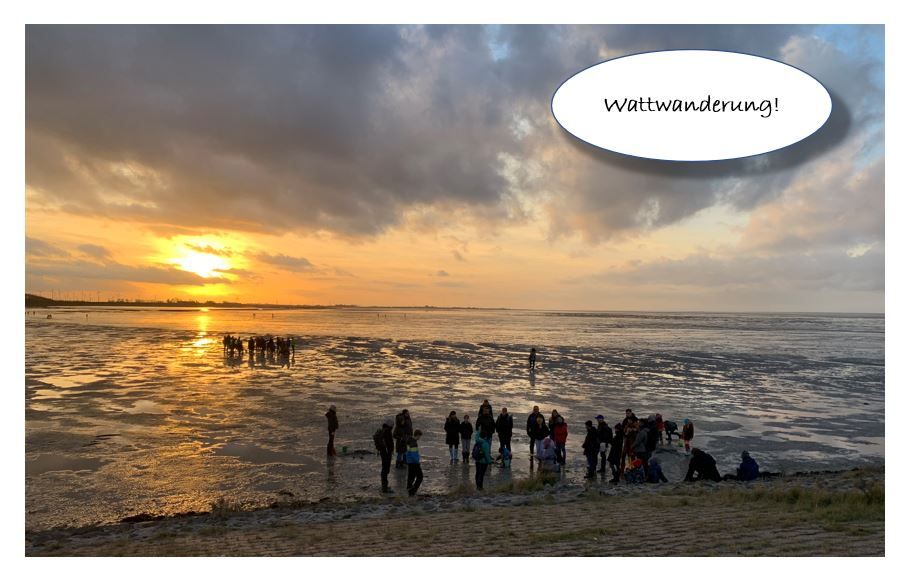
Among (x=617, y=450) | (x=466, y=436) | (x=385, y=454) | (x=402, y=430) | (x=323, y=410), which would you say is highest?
(x=402, y=430)

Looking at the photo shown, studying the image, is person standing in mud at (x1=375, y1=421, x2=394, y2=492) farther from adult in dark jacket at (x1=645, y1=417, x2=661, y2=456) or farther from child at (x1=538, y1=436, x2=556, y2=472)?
adult in dark jacket at (x1=645, y1=417, x2=661, y2=456)

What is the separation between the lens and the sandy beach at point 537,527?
6285mm

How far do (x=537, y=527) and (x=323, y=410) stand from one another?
491 inches

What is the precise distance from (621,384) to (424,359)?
1452cm

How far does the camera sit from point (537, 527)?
23.6 ft

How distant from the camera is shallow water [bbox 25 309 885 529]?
10.7 meters

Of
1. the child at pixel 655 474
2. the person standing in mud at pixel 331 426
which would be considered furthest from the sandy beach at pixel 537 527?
the person standing in mud at pixel 331 426

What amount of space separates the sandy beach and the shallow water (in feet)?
4.42

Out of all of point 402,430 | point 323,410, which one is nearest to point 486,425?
point 402,430

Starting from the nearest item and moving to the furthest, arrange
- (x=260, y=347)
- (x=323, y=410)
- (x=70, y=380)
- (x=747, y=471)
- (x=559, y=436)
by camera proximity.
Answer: (x=747, y=471) → (x=559, y=436) → (x=323, y=410) → (x=70, y=380) → (x=260, y=347)

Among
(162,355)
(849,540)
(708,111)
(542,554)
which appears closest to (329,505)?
(542,554)

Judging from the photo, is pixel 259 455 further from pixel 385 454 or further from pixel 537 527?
pixel 537 527

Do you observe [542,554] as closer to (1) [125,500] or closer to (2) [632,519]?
(2) [632,519]

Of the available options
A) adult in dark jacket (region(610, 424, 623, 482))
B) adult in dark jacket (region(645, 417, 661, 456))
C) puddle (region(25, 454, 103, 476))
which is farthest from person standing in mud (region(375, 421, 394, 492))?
puddle (region(25, 454, 103, 476))
